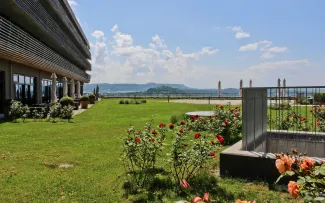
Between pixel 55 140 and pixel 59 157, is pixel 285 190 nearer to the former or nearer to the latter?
pixel 59 157

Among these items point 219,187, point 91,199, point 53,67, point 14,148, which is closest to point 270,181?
point 219,187

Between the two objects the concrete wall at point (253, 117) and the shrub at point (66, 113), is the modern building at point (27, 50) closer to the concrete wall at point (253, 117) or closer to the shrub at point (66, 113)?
the shrub at point (66, 113)

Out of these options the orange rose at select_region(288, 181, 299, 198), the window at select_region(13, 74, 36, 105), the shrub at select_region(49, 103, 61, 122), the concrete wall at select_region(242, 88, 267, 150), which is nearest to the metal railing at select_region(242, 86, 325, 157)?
the concrete wall at select_region(242, 88, 267, 150)

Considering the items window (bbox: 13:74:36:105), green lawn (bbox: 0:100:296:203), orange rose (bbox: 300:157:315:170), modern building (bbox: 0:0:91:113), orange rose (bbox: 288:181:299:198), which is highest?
modern building (bbox: 0:0:91:113)

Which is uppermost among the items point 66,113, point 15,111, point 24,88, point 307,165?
point 24,88

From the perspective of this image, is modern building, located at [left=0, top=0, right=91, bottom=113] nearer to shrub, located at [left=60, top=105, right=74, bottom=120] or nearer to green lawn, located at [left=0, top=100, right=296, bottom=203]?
shrub, located at [left=60, top=105, right=74, bottom=120]

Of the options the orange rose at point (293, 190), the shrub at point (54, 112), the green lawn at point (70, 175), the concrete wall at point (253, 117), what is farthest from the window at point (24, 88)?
the orange rose at point (293, 190)

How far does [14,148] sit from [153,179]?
16.0ft

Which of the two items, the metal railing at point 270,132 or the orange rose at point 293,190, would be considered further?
the metal railing at point 270,132

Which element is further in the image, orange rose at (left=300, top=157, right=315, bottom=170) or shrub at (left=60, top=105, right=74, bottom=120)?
shrub at (left=60, top=105, right=74, bottom=120)

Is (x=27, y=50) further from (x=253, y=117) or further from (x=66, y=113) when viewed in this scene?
(x=253, y=117)

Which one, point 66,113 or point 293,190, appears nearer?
point 293,190

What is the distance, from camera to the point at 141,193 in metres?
4.56

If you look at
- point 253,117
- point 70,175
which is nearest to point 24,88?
point 70,175
